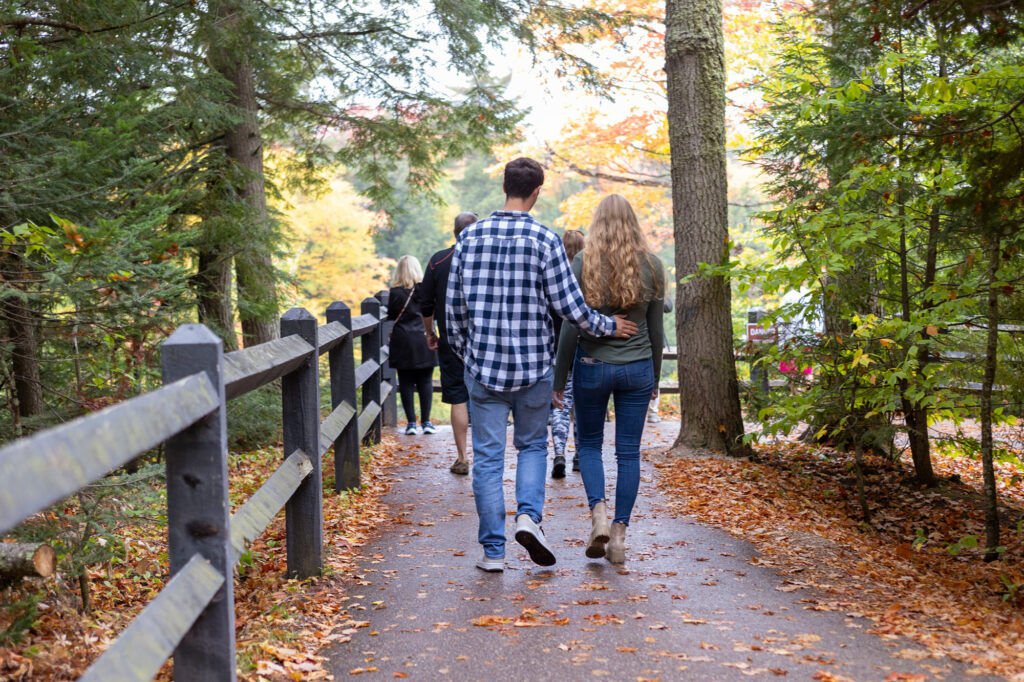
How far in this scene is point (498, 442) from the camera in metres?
5.03

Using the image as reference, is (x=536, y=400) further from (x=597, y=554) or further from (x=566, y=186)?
(x=566, y=186)

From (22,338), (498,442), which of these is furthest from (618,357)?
(22,338)

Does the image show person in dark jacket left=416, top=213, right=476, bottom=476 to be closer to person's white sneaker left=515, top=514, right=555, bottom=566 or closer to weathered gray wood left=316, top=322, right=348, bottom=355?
weathered gray wood left=316, top=322, right=348, bottom=355

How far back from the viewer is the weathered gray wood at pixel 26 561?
349cm

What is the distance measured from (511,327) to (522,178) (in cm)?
83

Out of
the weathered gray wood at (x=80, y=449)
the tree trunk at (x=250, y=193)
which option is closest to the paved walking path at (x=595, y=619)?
the weathered gray wood at (x=80, y=449)

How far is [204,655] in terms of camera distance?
9.32 feet

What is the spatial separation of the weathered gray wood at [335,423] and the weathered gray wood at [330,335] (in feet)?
1.52

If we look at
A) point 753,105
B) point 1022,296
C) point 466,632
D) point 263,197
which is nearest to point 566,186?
point 753,105

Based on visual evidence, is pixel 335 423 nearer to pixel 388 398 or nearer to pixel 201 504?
pixel 201 504

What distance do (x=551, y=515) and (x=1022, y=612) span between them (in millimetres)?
3087

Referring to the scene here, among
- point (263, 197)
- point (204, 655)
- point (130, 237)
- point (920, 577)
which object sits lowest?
point (920, 577)

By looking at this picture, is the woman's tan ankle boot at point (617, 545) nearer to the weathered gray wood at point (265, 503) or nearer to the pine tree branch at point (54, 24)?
the weathered gray wood at point (265, 503)

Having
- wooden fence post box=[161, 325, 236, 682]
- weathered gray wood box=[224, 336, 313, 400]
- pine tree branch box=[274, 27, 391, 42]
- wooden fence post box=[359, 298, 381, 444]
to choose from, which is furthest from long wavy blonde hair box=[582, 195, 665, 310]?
pine tree branch box=[274, 27, 391, 42]
